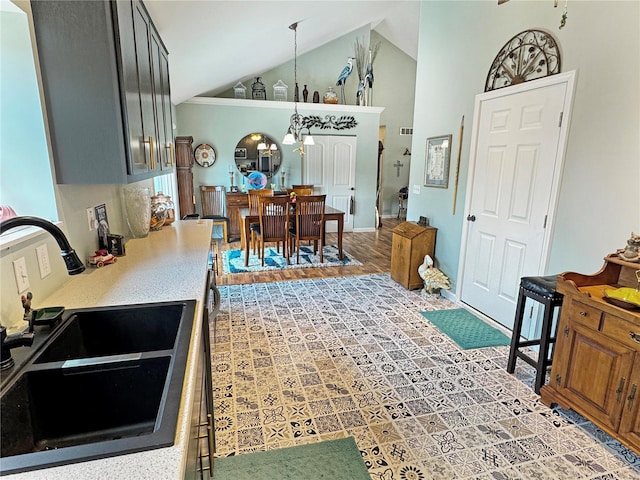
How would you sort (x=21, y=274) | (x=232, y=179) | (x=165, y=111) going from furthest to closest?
1. (x=232, y=179)
2. (x=165, y=111)
3. (x=21, y=274)

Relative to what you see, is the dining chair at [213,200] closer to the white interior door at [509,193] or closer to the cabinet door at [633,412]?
the white interior door at [509,193]

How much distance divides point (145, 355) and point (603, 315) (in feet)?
6.80

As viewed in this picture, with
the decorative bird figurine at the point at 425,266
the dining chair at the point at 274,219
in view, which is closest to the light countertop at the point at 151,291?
the dining chair at the point at 274,219

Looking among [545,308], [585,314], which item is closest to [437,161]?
[545,308]

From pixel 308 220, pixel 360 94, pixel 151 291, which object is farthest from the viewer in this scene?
pixel 360 94

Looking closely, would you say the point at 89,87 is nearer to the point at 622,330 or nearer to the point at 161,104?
the point at 161,104

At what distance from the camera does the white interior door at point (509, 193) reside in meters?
2.54

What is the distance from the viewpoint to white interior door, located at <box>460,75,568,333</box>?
254 centimetres

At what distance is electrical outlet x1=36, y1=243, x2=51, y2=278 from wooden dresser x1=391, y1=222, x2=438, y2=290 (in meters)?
3.24

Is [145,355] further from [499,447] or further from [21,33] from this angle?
[499,447]

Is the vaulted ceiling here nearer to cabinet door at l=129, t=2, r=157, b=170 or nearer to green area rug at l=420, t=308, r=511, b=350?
cabinet door at l=129, t=2, r=157, b=170

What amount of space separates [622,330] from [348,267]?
10.9 ft

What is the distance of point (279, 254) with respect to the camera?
17.7 feet

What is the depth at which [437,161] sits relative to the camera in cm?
380
